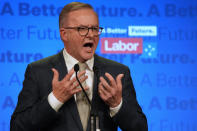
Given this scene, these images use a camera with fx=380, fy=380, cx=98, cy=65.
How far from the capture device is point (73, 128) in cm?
196

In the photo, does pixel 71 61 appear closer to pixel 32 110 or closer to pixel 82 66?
pixel 82 66

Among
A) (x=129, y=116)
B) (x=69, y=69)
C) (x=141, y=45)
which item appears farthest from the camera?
(x=141, y=45)

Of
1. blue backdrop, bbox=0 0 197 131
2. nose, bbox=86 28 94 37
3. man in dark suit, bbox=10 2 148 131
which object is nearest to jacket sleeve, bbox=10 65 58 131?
man in dark suit, bbox=10 2 148 131

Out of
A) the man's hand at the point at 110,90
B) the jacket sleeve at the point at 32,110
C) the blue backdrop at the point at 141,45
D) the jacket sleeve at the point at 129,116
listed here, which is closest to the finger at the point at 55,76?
the jacket sleeve at the point at 32,110

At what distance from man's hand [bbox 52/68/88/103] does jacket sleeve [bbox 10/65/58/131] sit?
0.08m

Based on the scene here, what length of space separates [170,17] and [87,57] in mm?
2302

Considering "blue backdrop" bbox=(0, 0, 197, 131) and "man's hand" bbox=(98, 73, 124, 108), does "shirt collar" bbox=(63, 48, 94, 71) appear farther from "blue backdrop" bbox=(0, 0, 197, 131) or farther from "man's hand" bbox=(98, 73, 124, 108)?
"blue backdrop" bbox=(0, 0, 197, 131)

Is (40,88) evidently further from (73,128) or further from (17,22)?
(17,22)

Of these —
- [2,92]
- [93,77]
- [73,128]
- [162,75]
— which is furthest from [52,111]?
[162,75]

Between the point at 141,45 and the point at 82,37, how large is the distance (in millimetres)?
2100

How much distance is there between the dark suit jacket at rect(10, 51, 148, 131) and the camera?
191 centimetres

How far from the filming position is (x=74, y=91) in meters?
1.86

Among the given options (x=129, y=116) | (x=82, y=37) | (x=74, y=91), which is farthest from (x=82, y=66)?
(x=129, y=116)

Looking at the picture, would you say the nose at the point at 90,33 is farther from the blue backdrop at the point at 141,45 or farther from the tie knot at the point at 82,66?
the blue backdrop at the point at 141,45
